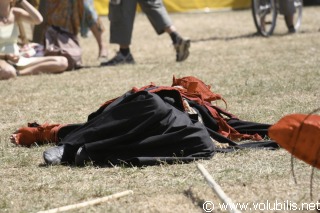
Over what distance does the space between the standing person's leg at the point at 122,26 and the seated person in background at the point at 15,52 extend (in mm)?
689

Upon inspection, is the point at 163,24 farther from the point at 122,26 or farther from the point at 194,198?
the point at 194,198

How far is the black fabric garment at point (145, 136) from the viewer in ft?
12.1

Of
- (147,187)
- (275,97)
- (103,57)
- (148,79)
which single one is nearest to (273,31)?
(103,57)

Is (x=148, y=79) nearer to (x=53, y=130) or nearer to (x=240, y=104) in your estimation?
(x=240, y=104)

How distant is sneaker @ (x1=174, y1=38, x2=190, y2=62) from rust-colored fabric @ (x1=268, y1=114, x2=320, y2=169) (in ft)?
15.6

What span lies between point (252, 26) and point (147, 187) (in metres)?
8.33

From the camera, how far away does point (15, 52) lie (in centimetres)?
712

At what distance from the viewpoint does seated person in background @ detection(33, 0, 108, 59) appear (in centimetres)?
777

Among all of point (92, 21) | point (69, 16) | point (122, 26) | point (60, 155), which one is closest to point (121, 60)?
point (122, 26)

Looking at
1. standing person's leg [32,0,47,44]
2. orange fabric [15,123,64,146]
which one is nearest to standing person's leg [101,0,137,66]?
standing person's leg [32,0,47,44]

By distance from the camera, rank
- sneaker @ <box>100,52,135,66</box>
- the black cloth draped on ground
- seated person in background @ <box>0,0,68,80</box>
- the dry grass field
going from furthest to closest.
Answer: sneaker @ <box>100,52,135,66</box> < seated person in background @ <box>0,0,68,80</box> < the black cloth draped on ground < the dry grass field

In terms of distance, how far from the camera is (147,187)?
3312 mm

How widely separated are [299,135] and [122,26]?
5.11 metres

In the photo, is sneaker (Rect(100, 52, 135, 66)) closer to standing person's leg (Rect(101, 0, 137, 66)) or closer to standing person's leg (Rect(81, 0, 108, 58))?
standing person's leg (Rect(101, 0, 137, 66))
